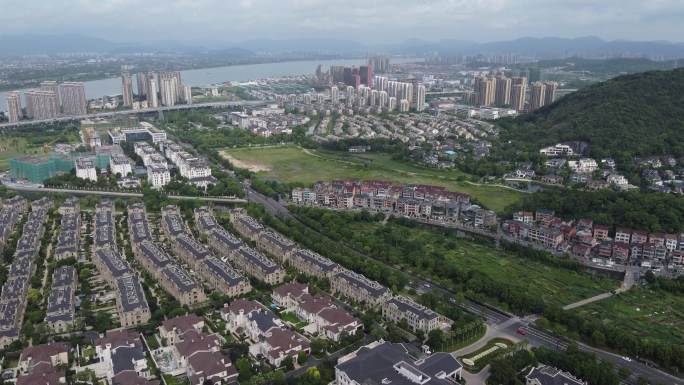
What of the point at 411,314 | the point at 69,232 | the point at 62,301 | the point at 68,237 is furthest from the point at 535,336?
the point at 69,232

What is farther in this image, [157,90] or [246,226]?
[157,90]

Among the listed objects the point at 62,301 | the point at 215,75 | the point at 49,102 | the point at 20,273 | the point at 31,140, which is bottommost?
the point at 20,273

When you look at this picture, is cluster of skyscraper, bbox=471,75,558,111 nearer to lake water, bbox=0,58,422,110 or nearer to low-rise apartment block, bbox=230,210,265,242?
low-rise apartment block, bbox=230,210,265,242

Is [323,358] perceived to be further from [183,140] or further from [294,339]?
[183,140]

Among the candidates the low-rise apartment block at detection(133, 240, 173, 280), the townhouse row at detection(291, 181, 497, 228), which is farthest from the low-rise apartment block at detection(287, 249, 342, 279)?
the townhouse row at detection(291, 181, 497, 228)

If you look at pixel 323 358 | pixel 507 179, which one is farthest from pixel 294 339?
pixel 507 179

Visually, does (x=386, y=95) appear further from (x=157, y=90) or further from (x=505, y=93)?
(x=157, y=90)
